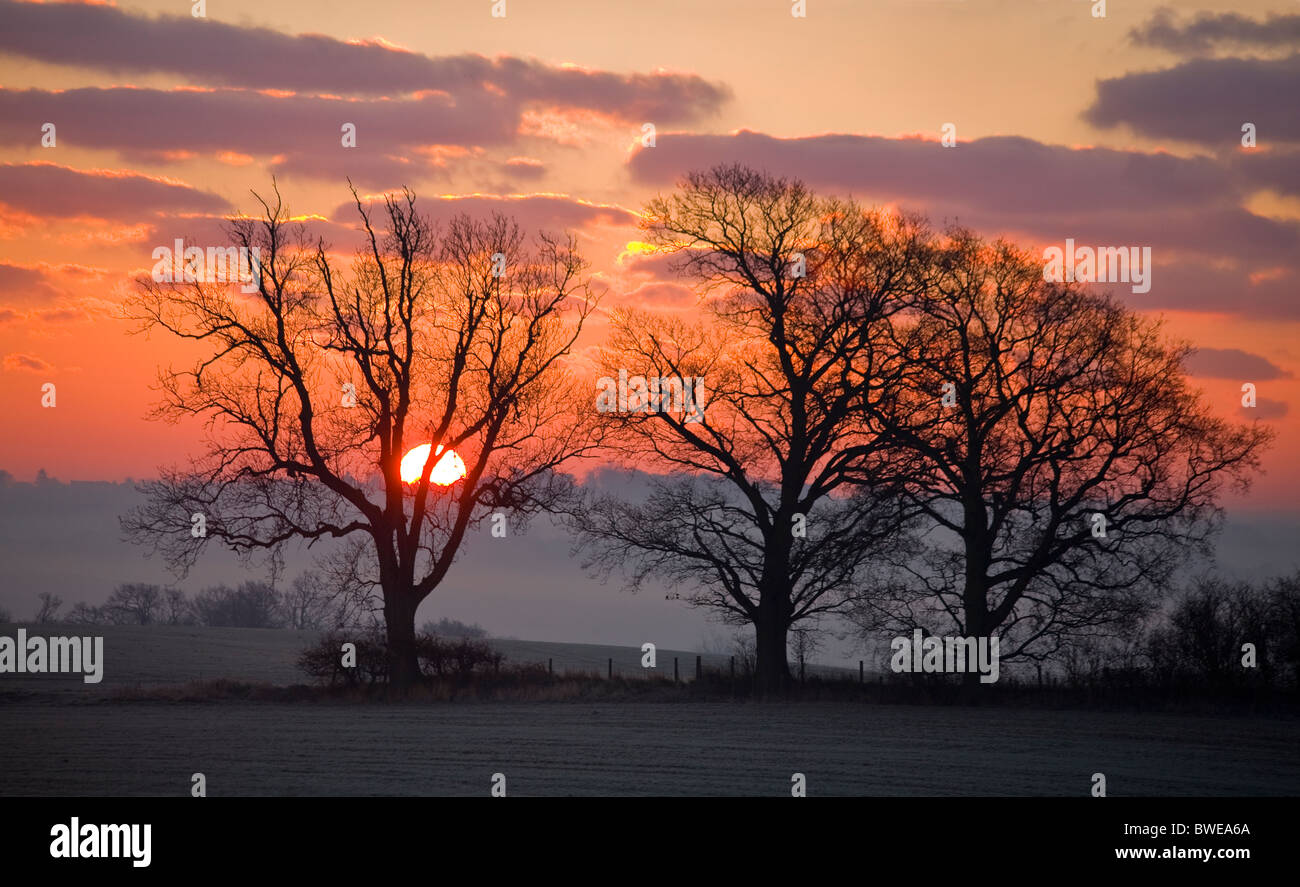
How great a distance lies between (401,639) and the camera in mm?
41469

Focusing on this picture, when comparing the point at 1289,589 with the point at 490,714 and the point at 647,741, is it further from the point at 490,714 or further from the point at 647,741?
the point at 490,714

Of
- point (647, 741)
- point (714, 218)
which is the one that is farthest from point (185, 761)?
point (714, 218)

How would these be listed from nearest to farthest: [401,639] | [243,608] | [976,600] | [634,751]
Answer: [634,751] < [976,600] < [401,639] < [243,608]

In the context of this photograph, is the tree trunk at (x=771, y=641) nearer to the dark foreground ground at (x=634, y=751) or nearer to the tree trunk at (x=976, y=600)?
the dark foreground ground at (x=634, y=751)

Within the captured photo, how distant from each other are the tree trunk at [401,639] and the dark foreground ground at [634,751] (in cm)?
470

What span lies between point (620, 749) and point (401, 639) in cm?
1849

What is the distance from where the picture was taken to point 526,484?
43.3 meters

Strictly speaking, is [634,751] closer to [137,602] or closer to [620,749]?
[620,749]

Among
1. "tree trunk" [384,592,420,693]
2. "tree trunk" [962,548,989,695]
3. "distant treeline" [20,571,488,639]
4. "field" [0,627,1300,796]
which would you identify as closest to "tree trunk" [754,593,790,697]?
"field" [0,627,1300,796]

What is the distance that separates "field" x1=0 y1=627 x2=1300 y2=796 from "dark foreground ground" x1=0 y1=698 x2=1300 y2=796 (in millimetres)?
61

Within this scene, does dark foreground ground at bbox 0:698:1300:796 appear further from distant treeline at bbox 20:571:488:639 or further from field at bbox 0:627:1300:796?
distant treeline at bbox 20:571:488:639

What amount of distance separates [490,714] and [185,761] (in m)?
13.3

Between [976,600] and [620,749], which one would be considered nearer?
[620,749]

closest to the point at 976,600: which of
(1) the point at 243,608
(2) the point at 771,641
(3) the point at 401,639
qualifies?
(2) the point at 771,641
